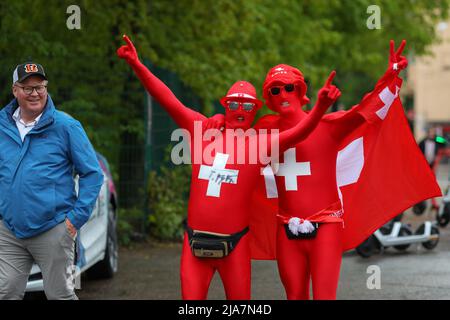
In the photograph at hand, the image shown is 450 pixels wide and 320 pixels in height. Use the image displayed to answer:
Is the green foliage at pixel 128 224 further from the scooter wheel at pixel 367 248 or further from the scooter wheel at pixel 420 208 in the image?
the scooter wheel at pixel 420 208

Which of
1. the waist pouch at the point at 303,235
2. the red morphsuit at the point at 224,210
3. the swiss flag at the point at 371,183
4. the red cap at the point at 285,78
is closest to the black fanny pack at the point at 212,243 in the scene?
the red morphsuit at the point at 224,210

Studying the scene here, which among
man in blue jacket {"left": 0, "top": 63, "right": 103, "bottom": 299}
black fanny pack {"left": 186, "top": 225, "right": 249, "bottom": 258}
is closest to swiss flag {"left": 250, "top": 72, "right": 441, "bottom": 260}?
black fanny pack {"left": 186, "top": 225, "right": 249, "bottom": 258}

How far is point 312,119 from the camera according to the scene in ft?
18.7

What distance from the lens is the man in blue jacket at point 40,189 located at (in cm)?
600

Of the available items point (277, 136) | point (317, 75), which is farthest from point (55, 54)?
point (317, 75)

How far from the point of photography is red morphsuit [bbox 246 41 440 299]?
6031mm

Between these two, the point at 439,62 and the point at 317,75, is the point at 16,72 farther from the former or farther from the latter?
the point at 439,62

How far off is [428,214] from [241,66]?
15.7 ft

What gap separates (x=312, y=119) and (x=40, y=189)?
68.8 inches

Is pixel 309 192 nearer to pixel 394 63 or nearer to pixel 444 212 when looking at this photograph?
pixel 394 63

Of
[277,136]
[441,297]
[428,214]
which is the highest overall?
[277,136]
